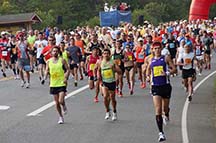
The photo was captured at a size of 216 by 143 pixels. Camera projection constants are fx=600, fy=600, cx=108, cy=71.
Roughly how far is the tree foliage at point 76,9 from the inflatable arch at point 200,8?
18.6 m

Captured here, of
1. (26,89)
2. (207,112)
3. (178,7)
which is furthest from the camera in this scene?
(178,7)

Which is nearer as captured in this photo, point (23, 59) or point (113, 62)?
point (113, 62)

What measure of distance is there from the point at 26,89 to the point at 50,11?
44535 mm

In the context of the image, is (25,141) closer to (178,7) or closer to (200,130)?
(200,130)

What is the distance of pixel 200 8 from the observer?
137ft

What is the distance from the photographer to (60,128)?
13.1m

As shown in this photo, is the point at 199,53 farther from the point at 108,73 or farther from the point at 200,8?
the point at 200,8

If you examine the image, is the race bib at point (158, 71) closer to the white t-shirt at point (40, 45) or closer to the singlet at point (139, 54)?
the singlet at point (139, 54)

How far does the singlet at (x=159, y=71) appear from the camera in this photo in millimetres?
12078

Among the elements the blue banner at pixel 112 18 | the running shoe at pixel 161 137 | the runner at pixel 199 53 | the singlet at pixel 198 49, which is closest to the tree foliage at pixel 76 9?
the blue banner at pixel 112 18

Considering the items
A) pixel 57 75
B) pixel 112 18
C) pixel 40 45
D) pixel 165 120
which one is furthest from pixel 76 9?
pixel 165 120

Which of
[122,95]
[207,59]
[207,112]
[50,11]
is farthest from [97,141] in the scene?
[50,11]

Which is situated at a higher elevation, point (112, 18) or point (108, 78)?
point (112, 18)

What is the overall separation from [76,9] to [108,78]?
53.8m
